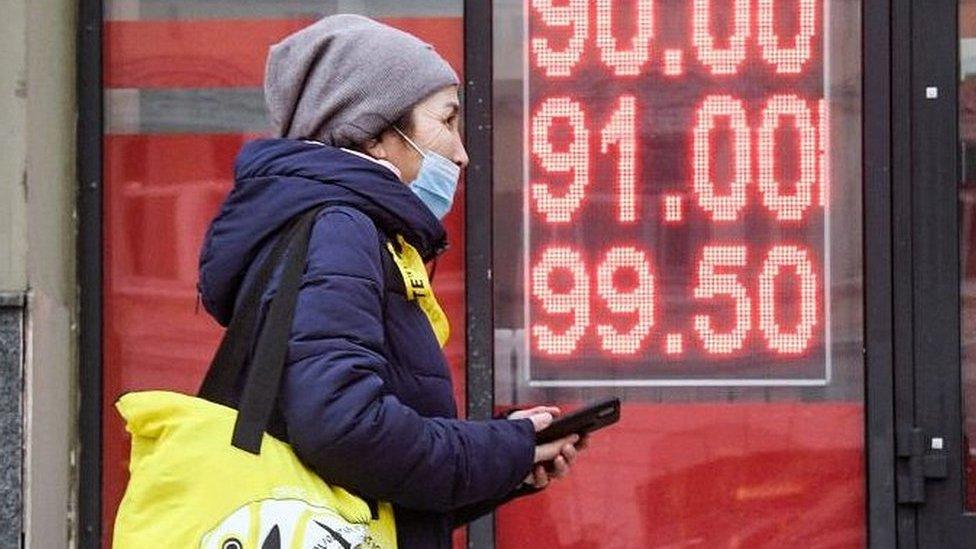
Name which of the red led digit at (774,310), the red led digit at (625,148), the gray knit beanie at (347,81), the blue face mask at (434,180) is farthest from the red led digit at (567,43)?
the gray knit beanie at (347,81)

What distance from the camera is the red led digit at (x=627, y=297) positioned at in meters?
5.05

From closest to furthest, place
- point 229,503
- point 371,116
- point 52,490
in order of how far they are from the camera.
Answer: point 229,503, point 371,116, point 52,490

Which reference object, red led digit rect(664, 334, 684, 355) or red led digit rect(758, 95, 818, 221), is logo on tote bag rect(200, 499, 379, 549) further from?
red led digit rect(758, 95, 818, 221)

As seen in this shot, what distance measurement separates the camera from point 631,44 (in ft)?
16.7

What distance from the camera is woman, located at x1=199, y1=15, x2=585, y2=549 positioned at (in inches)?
90.7

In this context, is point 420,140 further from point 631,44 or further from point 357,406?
point 631,44

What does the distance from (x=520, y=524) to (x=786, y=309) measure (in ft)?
3.37

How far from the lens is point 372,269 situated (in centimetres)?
237

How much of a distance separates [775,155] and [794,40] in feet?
1.15

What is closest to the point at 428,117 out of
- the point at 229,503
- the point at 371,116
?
the point at 371,116

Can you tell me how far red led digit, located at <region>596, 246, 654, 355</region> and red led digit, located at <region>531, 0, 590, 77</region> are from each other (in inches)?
22.6

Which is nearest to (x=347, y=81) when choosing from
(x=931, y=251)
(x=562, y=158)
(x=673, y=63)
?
(x=562, y=158)

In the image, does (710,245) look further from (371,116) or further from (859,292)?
(371,116)

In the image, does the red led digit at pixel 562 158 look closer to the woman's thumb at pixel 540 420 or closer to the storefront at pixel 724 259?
the storefront at pixel 724 259
